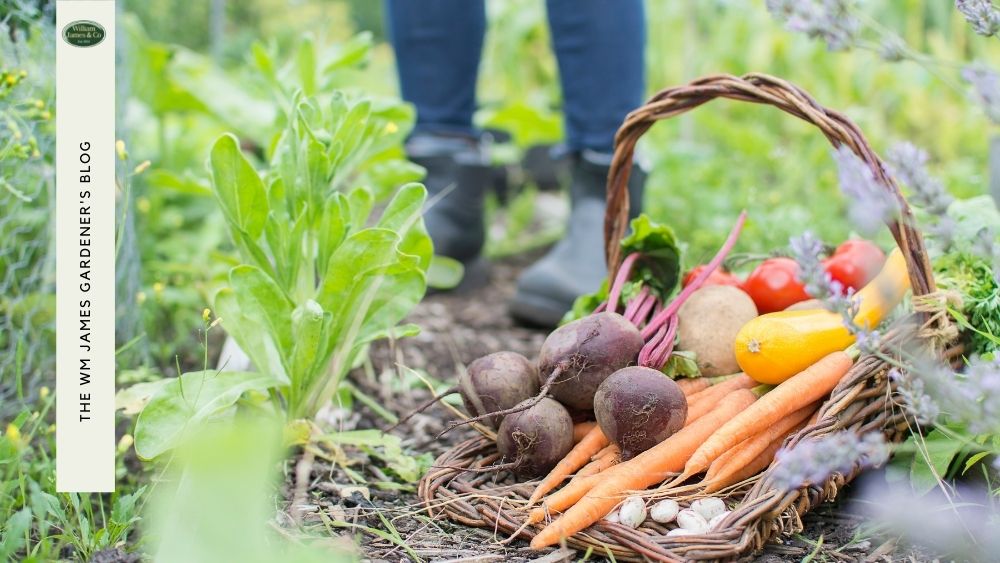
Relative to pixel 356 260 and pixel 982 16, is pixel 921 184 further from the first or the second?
pixel 356 260

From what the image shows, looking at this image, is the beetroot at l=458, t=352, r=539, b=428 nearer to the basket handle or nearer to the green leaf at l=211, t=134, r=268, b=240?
the basket handle

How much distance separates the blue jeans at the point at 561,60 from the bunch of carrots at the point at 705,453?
1.17 meters

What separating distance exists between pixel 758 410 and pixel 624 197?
519 mm

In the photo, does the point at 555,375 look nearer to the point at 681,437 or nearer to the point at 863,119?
the point at 681,437

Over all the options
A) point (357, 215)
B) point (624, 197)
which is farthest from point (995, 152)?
point (357, 215)

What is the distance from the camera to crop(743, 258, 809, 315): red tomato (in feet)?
5.52

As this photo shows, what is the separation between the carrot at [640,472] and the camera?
49.5 inches

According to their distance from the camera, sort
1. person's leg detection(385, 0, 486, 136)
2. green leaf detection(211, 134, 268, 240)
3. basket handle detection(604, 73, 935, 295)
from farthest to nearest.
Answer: person's leg detection(385, 0, 486, 136), green leaf detection(211, 134, 268, 240), basket handle detection(604, 73, 935, 295)

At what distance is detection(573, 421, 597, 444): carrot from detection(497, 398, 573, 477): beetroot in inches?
2.5

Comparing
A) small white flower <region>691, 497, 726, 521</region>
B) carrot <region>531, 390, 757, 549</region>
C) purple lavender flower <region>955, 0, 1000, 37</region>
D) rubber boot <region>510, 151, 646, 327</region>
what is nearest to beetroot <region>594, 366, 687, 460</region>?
carrot <region>531, 390, 757, 549</region>

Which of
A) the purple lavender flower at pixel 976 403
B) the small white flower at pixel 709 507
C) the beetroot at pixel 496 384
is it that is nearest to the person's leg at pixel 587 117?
the beetroot at pixel 496 384

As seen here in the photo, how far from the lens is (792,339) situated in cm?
143

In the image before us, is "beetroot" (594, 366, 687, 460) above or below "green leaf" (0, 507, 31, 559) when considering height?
above

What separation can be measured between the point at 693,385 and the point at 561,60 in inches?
47.1
